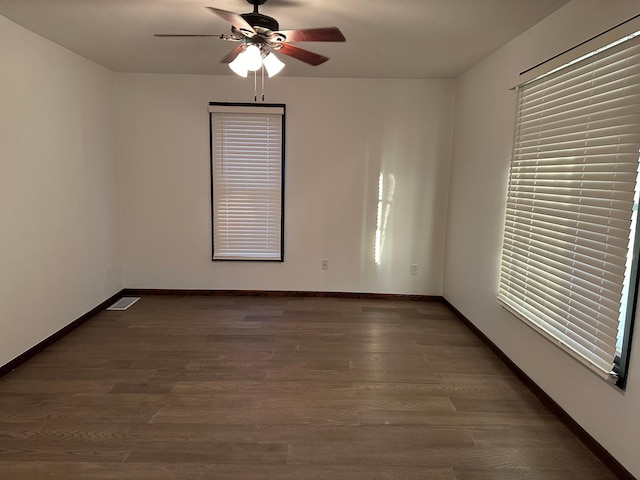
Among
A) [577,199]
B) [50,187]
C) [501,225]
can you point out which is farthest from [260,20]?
[501,225]

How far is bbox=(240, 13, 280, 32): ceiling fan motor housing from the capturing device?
2.31 m

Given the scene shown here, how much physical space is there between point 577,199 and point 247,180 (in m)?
3.32

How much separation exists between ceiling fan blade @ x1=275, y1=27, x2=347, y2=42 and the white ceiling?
0.89ft

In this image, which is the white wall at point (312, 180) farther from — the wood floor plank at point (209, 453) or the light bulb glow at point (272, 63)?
the wood floor plank at point (209, 453)

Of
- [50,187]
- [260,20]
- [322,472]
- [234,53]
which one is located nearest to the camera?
[322,472]

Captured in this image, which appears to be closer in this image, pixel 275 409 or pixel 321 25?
pixel 275 409

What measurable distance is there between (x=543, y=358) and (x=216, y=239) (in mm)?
3511

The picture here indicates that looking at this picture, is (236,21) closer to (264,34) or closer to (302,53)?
(264,34)

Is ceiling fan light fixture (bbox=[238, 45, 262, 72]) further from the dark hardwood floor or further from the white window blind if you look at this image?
the dark hardwood floor

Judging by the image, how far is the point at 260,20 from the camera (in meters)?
2.33

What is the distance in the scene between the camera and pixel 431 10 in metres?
2.59

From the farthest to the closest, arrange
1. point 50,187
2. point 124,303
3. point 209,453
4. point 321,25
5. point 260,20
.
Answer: point 124,303
point 50,187
point 321,25
point 260,20
point 209,453

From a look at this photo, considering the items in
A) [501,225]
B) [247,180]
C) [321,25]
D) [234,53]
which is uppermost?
[321,25]

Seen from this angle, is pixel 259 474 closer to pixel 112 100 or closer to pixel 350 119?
pixel 350 119
